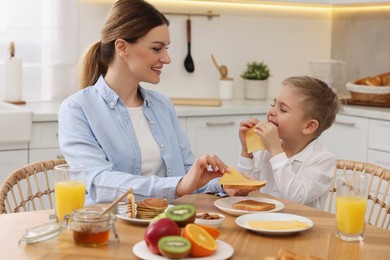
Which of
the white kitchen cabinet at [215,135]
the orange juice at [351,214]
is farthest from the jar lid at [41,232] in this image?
the white kitchen cabinet at [215,135]

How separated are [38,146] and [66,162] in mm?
936

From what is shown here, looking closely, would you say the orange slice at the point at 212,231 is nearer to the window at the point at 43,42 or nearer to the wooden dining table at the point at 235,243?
the wooden dining table at the point at 235,243

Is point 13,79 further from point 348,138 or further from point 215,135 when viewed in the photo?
point 348,138

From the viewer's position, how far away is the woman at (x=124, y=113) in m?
2.29

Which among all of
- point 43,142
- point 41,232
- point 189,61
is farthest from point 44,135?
point 41,232

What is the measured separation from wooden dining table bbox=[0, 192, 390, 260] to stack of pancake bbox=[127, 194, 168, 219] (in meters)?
0.03

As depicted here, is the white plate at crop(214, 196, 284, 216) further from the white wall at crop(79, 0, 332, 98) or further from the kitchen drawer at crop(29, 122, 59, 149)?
the white wall at crop(79, 0, 332, 98)

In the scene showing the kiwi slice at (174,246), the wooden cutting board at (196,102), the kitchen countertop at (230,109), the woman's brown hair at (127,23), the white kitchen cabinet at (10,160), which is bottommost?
the white kitchen cabinet at (10,160)

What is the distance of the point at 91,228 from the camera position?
1646 mm

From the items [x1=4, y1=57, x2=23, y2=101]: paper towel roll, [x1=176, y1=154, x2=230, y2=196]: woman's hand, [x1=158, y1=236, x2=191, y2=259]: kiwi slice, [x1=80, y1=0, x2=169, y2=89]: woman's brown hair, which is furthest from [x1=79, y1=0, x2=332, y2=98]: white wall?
[x1=158, y1=236, x2=191, y2=259]: kiwi slice

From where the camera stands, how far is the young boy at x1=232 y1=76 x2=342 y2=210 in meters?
2.32

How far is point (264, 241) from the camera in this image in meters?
1.74

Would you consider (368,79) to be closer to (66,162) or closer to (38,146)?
(38,146)

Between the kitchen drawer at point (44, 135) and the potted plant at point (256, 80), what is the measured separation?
1.45 metres
